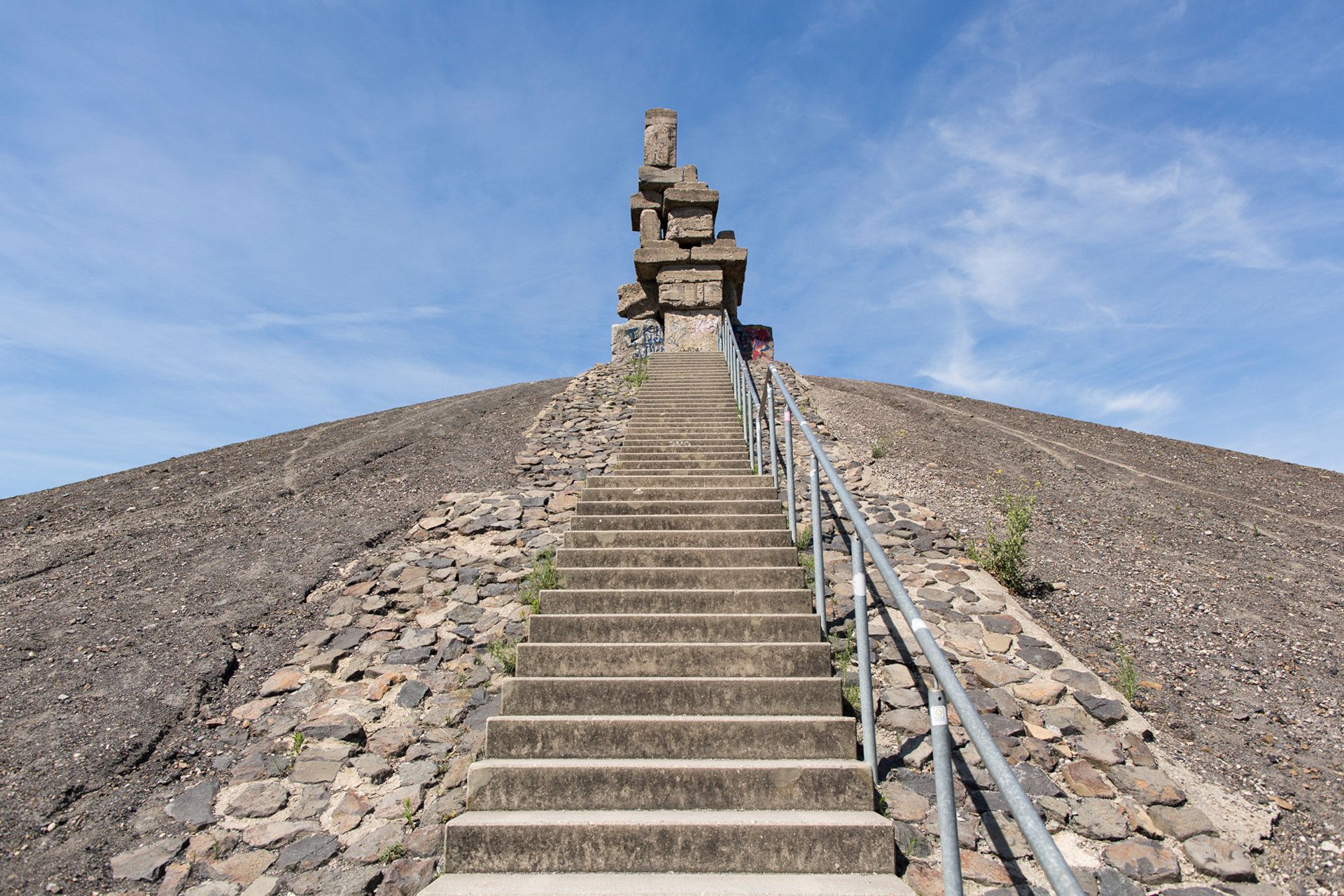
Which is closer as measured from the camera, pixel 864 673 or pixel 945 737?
pixel 945 737

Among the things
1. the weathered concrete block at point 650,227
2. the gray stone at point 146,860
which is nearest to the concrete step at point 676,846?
the gray stone at point 146,860

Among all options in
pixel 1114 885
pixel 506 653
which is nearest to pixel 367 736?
pixel 506 653

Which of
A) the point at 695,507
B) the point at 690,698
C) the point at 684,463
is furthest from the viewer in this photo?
the point at 684,463

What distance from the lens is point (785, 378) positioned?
41.0 feet

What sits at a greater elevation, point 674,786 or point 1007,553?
point 1007,553

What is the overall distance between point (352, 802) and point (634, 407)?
23.4 feet

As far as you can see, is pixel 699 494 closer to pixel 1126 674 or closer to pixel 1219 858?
pixel 1126 674

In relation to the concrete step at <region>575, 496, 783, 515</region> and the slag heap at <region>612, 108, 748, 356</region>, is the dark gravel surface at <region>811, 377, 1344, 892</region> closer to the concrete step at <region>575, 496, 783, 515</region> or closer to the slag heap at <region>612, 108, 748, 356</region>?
the concrete step at <region>575, 496, 783, 515</region>

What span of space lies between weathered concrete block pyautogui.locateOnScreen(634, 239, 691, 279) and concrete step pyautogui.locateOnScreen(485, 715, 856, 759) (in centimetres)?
1188

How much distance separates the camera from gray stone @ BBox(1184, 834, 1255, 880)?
2.88 metres

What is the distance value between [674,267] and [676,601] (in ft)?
35.5

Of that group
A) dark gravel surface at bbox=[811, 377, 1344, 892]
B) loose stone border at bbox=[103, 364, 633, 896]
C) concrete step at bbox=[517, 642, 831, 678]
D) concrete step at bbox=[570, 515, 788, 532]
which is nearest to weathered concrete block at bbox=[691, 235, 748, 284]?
dark gravel surface at bbox=[811, 377, 1344, 892]

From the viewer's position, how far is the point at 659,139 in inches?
591

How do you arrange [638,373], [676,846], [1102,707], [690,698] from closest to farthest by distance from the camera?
[676,846]
[690,698]
[1102,707]
[638,373]
